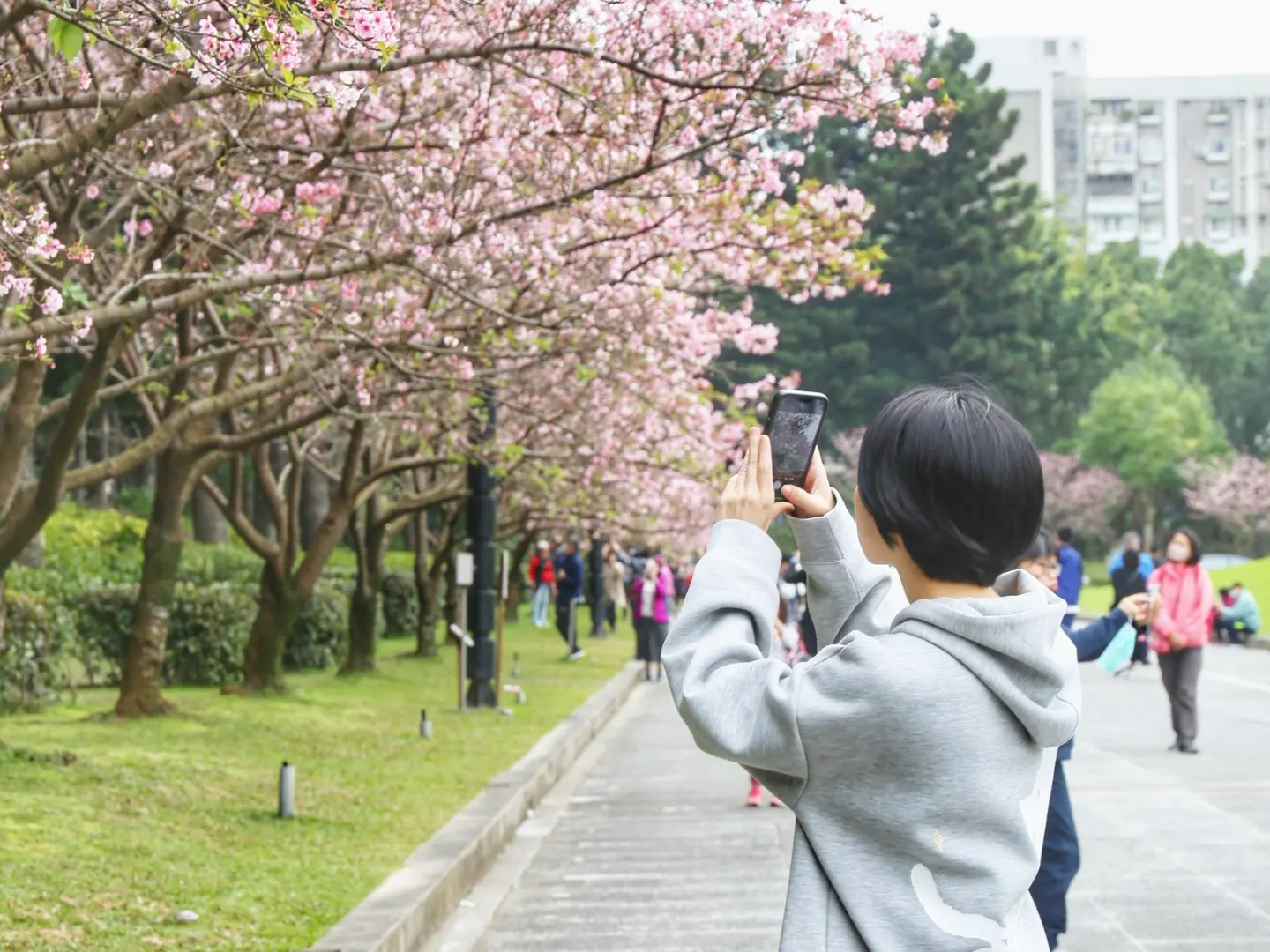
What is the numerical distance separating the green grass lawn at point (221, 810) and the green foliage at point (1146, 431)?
60113 millimetres

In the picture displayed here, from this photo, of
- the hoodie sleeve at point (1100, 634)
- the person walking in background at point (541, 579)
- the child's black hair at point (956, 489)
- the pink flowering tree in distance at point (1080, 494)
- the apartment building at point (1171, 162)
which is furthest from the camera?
the apartment building at point (1171, 162)

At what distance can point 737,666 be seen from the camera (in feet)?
7.39

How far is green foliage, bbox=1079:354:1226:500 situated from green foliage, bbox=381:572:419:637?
48.0 meters

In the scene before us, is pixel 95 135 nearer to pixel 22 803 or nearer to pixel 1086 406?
pixel 22 803

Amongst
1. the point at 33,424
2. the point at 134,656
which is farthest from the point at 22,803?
the point at 134,656

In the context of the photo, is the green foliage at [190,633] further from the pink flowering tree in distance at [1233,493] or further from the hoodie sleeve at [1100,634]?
the pink flowering tree in distance at [1233,493]

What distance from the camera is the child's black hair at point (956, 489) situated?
2316mm

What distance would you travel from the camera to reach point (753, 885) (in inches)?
336

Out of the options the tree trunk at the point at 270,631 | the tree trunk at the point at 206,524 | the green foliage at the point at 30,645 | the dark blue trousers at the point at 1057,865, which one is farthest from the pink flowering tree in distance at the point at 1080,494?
the dark blue trousers at the point at 1057,865

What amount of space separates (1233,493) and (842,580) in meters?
76.7

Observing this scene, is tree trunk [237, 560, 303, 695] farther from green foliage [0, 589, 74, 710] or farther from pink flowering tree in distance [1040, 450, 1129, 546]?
pink flowering tree in distance [1040, 450, 1129, 546]

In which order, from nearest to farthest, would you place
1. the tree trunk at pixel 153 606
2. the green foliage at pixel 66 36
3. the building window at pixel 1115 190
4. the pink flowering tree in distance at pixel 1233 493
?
the green foliage at pixel 66 36, the tree trunk at pixel 153 606, the pink flowering tree in distance at pixel 1233 493, the building window at pixel 1115 190

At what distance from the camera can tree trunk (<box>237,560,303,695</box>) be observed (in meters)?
17.8

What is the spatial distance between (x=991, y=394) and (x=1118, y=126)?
124419 millimetres
